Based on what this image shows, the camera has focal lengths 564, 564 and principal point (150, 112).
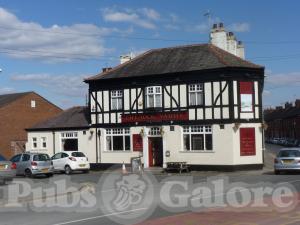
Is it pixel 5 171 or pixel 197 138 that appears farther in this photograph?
pixel 197 138

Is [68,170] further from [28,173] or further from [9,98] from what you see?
[9,98]

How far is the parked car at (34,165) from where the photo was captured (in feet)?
110

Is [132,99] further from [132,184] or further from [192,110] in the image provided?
[132,184]

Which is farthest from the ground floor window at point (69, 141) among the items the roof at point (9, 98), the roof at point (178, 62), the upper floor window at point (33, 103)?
the upper floor window at point (33, 103)

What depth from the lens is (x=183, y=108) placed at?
121ft

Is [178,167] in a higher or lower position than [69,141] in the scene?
lower

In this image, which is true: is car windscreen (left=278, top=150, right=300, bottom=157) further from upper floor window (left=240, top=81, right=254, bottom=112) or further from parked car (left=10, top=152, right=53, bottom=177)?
parked car (left=10, top=152, right=53, bottom=177)

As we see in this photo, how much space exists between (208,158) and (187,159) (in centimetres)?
165

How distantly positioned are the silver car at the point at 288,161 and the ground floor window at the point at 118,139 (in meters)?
12.5

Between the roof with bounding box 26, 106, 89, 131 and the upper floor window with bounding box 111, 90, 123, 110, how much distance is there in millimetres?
2942

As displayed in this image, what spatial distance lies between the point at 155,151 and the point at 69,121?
8.40 m

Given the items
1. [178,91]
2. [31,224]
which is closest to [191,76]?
[178,91]

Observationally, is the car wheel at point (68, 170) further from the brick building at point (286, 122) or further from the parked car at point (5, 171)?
the brick building at point (286, 122)

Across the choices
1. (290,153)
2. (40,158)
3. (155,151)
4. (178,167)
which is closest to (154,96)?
(155,151)
